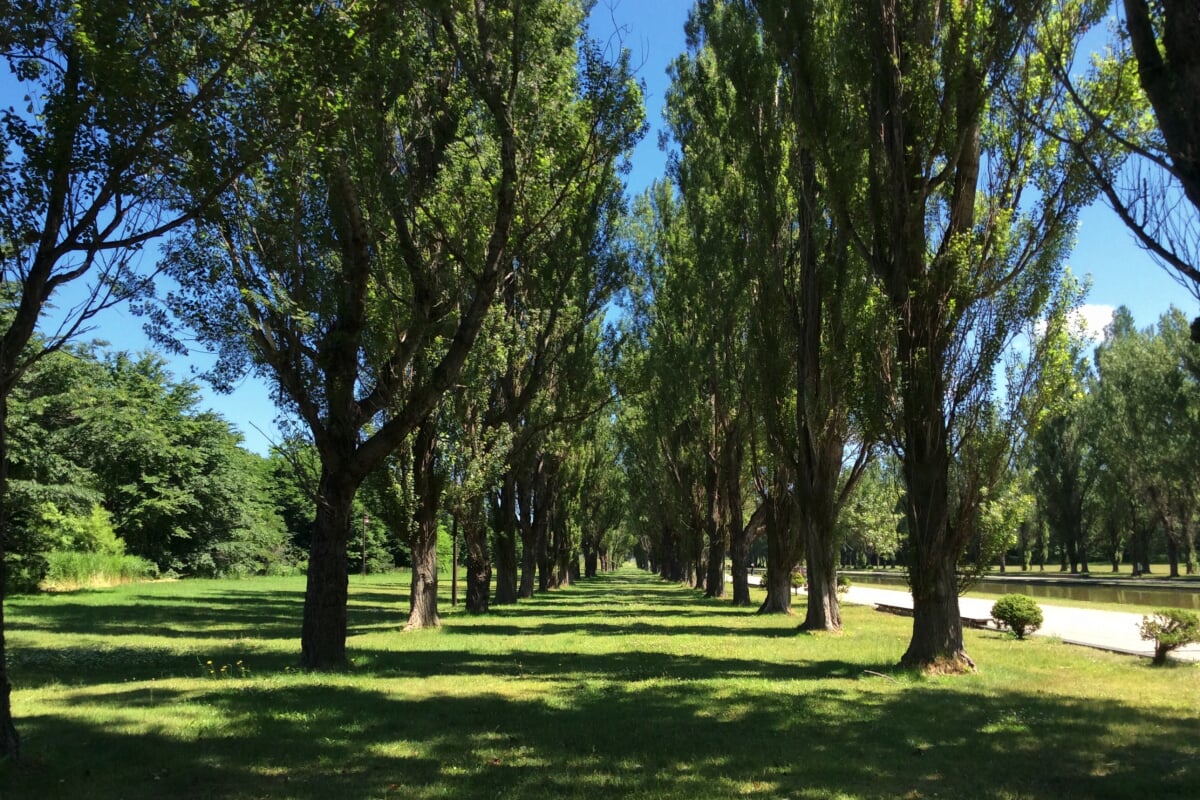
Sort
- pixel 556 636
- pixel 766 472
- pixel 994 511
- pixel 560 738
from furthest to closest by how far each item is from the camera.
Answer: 1. pixel 766 472
2. pixel 556 636
3. pixel 994 511
4. pixel 560 738

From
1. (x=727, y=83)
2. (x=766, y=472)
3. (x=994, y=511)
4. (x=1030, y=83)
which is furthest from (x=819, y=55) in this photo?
(x=766, y=472)

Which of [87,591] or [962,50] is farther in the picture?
[87,591]

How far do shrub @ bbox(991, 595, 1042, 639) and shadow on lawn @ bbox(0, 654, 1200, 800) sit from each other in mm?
7715

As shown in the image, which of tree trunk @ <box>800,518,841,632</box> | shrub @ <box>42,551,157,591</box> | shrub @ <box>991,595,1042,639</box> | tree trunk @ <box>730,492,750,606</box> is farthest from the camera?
shrub @ <box>42,551,157,591</box>

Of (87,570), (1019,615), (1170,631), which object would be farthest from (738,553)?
(87,570)

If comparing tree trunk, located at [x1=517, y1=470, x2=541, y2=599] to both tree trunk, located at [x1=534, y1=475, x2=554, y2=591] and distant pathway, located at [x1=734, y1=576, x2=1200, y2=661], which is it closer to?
tree trunk, located at [x1=534, y1=475, x2=554, y2=591]

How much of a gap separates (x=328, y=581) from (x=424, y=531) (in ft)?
19.9

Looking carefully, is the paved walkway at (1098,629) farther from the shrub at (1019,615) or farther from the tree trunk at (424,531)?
the tree trunk at (424,531)

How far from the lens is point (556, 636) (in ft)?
49.8

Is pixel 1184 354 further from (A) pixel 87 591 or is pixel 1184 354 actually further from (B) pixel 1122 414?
(A) pixel 87 591

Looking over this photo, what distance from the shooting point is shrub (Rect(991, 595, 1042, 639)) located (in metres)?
15.4

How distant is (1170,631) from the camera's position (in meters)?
11.2

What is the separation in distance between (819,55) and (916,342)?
193 inches

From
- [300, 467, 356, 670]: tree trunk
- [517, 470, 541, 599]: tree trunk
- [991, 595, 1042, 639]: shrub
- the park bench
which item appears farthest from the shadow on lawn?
[517, 470, 541, 599]: tree trunk
